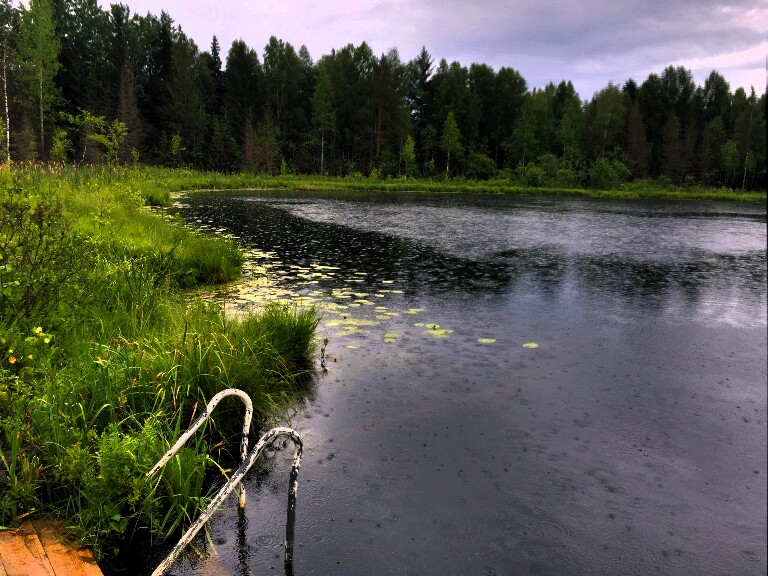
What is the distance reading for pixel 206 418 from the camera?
11.1ft

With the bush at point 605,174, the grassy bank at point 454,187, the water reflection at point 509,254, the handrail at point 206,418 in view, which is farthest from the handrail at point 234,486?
the bush at point 605,174

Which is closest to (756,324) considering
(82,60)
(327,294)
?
(327,294)

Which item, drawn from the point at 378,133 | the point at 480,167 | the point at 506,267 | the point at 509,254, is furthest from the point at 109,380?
the point at 480,167

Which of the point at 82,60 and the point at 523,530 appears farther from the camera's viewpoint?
the point at 82,60

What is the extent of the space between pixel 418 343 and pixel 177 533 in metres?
4.42

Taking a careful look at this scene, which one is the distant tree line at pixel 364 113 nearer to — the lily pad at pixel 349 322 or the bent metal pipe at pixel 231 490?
the lily pad at pixel 349 322

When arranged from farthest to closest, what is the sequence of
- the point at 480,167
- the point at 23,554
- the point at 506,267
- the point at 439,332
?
the point at 480,167
the point at 506,267
the point at 439,332
the point at 23,554

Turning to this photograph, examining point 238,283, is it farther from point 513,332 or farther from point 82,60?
point 82,60

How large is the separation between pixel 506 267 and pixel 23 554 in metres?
12.3

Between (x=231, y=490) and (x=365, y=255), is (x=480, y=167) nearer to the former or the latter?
(x=365, y=255)

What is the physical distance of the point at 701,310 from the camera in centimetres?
995

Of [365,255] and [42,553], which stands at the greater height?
[365,255]

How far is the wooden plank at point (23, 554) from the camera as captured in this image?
2.85 metres

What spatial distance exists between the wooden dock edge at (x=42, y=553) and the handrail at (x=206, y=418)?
0.55m
